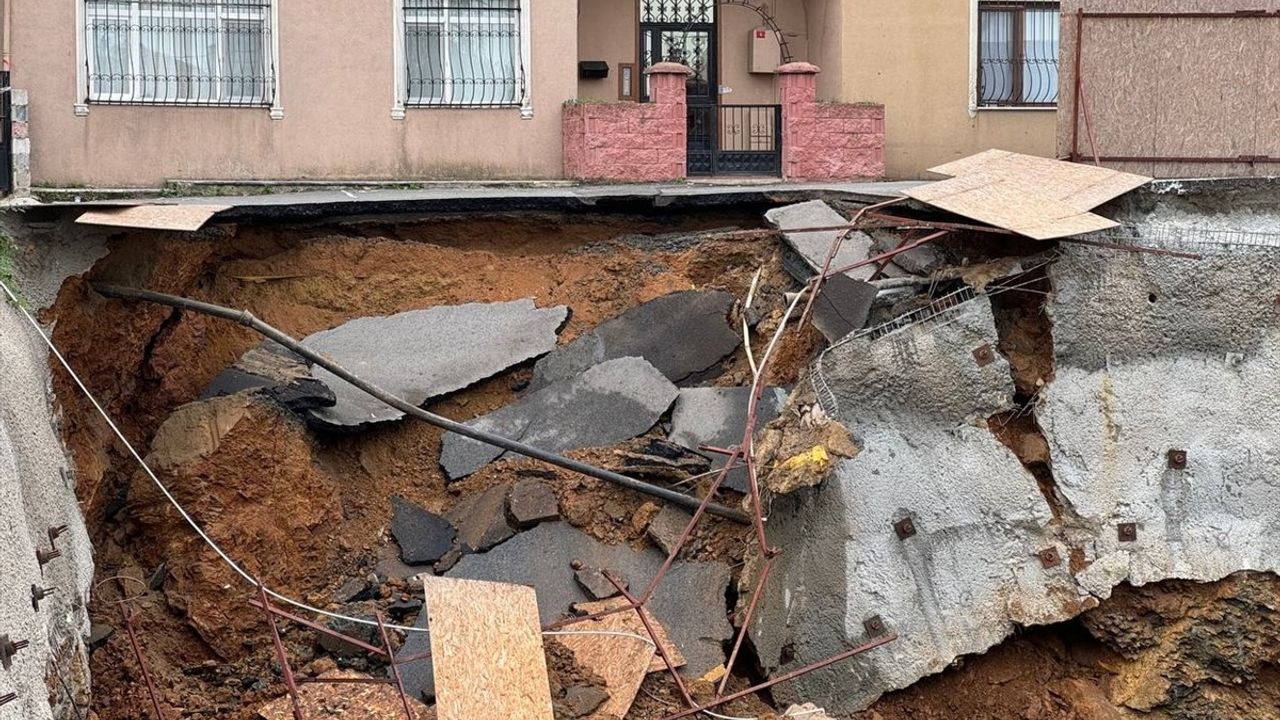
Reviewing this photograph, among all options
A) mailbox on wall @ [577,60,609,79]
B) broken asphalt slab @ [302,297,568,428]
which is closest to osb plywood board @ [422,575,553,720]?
broken asphalt slab @ [302,297,568,428]

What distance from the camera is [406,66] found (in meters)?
14.4

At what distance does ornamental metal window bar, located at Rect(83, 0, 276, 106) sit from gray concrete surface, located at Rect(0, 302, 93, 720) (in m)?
6.60

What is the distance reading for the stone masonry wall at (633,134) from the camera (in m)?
14.3

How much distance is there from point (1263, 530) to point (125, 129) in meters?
10.1

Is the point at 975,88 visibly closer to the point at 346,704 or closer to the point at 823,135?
the point at 823,135

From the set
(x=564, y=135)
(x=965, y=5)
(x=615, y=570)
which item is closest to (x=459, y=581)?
(x=615, y=570)

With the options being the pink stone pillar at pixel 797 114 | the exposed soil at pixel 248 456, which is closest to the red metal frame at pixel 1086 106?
the exposed soil at pixel 248 456

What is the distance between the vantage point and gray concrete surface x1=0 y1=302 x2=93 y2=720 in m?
6.14

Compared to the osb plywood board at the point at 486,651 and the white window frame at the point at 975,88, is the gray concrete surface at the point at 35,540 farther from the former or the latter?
the white window frame at the point at 975,88

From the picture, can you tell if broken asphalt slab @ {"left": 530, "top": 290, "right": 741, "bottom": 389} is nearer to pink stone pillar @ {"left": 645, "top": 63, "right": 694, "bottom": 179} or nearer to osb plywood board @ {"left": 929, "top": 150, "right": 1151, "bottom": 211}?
osb plywood board @ {"left": 929, "top": 150, "right": 1151, "bottom": 211}

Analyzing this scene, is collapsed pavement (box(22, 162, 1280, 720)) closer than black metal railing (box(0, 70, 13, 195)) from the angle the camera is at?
Yes

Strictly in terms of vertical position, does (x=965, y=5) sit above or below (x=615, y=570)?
above

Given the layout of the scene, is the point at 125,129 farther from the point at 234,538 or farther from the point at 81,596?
the point at 81,596

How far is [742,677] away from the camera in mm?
8328
